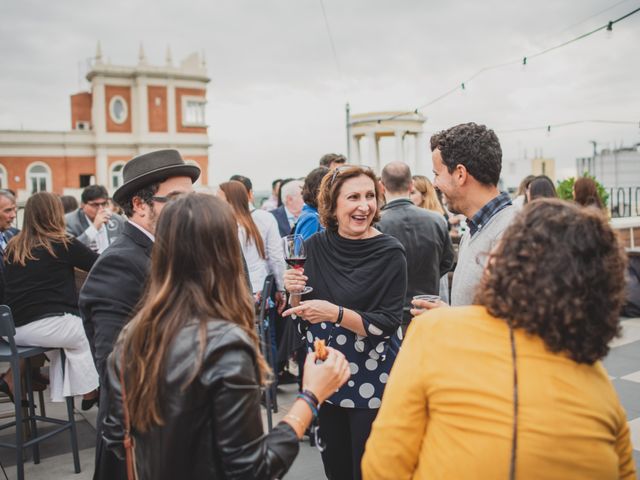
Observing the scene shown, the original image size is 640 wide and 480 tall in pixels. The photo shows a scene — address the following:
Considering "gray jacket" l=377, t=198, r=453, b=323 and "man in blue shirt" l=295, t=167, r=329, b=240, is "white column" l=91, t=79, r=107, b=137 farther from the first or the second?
"gray jacket" l=377, t=198, r=453, b=323

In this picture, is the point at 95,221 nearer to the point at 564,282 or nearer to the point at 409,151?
the point at 564,282

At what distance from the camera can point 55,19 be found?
2156 centimetres

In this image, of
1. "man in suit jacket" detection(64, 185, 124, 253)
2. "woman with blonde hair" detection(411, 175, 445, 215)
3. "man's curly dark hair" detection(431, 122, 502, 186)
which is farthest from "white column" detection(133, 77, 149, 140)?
"man's curly dark hair" detection(431, 122, 502, 186)

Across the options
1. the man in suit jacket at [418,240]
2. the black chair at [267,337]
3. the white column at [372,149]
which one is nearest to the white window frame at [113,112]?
the white column at [372,149]

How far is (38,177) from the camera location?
41.1 m

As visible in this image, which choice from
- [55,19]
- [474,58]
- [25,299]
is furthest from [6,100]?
[25,299]

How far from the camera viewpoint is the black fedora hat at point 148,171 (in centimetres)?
232

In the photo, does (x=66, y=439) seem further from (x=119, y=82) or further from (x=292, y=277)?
(x=119, y=82)

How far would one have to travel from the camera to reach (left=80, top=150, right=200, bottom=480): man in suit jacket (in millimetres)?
2020

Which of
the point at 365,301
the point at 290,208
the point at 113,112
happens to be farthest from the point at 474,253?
the point at 113,112

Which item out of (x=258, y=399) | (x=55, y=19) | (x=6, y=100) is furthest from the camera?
(x=6, y=100)

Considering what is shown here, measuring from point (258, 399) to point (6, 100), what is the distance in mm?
44239

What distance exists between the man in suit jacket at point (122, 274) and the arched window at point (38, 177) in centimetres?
4402

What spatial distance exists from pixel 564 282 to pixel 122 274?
1.66 metres
